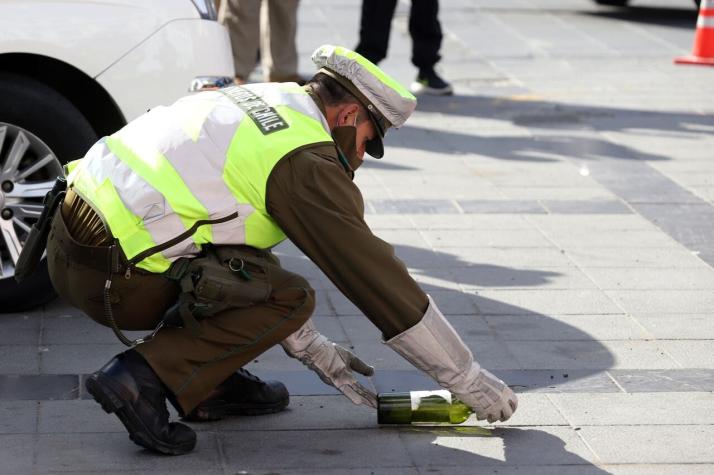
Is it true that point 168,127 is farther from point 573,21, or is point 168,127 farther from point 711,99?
point 573,21

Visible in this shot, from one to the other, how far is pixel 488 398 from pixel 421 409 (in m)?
0.32

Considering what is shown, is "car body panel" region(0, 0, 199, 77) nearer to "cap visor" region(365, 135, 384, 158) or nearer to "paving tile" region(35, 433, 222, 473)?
"cap visor" region(365, 135, 384, 158)

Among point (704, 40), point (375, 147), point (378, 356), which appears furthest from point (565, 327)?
point (704, 40)

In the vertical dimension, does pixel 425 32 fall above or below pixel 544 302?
below

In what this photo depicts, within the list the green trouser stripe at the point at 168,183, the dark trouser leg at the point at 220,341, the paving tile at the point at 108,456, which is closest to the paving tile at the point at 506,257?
the dark trouser leg at the point at 220,341

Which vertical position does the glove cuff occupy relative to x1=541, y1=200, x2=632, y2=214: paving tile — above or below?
above

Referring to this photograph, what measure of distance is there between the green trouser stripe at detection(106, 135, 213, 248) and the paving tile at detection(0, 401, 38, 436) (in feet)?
2.68

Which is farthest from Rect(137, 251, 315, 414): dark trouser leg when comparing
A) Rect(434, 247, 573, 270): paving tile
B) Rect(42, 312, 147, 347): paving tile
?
Rect(434, 247, 573, 270): paving tile

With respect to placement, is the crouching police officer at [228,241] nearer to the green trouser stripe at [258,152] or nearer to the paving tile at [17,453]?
the green trouser stripe at [258,152]

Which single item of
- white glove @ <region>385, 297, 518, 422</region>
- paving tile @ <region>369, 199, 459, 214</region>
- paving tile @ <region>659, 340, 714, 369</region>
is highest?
white glove @ <region>385, 297, 518, 422</region>

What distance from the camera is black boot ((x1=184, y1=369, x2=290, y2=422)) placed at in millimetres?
4516

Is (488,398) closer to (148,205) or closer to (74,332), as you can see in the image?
(148,205)

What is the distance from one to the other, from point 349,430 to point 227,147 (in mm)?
1021

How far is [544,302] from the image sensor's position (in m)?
5.86
